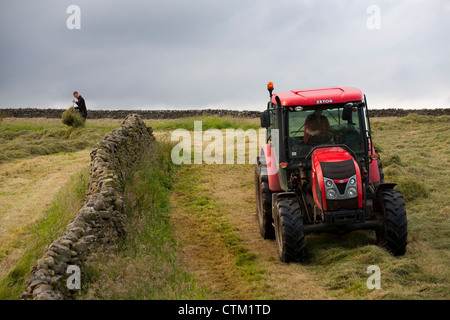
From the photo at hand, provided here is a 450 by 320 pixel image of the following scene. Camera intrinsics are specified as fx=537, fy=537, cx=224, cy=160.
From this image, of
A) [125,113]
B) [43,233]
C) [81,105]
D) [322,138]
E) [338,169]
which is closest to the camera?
[338,169]

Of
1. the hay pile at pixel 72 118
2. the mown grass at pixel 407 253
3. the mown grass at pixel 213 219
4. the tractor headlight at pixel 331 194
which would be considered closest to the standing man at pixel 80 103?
the hay pile at pixel 72 118

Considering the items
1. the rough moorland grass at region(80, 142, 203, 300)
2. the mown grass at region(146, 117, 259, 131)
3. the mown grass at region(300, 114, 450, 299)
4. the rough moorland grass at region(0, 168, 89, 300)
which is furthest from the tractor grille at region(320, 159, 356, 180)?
the mown grass at region(146, 117, 259, 131)

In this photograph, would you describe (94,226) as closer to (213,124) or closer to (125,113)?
(213,124)

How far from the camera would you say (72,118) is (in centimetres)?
2348

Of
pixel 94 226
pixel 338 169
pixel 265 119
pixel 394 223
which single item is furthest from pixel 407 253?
pixel 94 226

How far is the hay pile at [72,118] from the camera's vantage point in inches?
924

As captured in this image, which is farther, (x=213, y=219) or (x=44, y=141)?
(x=44, y=141)

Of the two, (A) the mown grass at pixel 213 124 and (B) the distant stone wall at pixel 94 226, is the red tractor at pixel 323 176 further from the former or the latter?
(A) the mown grass at pixel 213 124

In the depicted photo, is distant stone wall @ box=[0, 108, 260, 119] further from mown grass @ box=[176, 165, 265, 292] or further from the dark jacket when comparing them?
mown grass @ box=[176, 165, 265, 292]

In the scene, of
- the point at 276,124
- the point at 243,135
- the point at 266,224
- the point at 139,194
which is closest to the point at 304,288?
the point at 266,224

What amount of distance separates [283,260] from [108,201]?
3.02m

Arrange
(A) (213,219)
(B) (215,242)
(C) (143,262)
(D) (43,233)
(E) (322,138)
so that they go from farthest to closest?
(A) (213,219) < (D) (43,233) < (B) (215,242) < (E) (322,138) < (C) (143,262)

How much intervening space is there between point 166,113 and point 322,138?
866 inches

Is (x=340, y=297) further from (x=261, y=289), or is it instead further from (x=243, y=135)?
(x=243, y=135)
